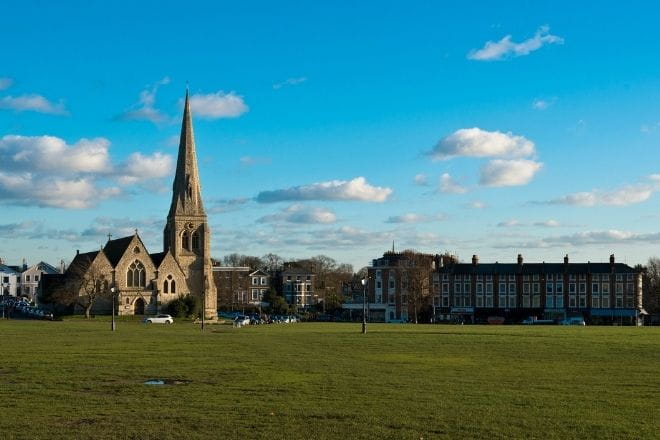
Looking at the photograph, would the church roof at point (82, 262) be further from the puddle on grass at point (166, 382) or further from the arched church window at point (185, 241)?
the puddle on grass at point (166, 382)

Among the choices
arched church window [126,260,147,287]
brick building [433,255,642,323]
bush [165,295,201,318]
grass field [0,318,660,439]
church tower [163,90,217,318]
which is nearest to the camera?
grass field [0,318,660,439]

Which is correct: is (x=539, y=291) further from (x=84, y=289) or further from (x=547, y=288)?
(x=84, y=289)

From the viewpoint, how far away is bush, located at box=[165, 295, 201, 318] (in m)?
107

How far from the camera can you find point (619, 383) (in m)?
23.3

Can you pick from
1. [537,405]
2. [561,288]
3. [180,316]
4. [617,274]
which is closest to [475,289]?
[561,288]

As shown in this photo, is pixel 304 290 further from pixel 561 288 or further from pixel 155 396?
A: pixel 155 396

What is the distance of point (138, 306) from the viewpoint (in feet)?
364

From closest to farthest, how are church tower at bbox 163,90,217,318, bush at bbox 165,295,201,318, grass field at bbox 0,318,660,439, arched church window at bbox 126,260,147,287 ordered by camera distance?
grass field at bbox 0,318,660,439
bush at bbox 165,295,201,318
arched church window at bbox 126,260,147,287
church tower at bbox 163,90,217,318

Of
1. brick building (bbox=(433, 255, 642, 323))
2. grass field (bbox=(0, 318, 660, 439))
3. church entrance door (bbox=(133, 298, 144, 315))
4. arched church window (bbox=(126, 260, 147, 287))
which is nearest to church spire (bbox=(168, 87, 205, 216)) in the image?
arched church window (bbox=(126, 260, 147, 287))

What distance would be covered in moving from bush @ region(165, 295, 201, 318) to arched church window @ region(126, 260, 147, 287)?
5244 mm

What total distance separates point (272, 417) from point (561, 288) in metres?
112

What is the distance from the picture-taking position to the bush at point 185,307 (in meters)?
107

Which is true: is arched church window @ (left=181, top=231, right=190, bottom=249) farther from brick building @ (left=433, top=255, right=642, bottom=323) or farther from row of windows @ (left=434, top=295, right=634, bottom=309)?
row of windows @ (left=434, top=295, right=634, bottom=309)

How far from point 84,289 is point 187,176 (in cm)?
2420
